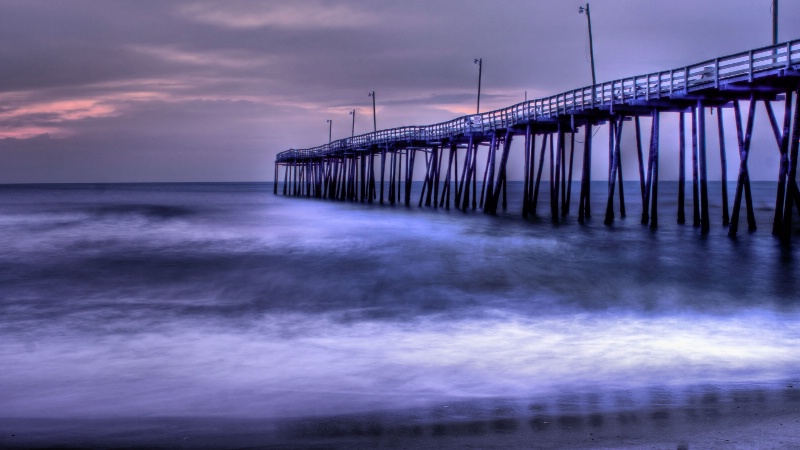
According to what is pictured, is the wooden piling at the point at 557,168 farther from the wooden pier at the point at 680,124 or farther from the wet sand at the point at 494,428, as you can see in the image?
the wet sand at the point at 494,428

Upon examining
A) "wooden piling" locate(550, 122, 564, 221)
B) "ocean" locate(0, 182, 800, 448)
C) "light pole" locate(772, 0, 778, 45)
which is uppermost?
"light pole" locate(772, 0, 778, 45)

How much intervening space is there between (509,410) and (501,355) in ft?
7.01

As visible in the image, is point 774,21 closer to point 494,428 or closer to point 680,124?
Answer: point 680,124

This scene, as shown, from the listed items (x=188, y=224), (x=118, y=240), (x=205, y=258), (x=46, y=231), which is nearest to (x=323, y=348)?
(x=205, y=258)

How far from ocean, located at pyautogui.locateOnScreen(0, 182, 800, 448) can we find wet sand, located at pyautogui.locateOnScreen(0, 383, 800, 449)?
0.03m

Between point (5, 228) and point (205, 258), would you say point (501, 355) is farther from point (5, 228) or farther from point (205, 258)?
point (5, 228)

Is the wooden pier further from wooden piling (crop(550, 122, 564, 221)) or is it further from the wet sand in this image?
the wet sand

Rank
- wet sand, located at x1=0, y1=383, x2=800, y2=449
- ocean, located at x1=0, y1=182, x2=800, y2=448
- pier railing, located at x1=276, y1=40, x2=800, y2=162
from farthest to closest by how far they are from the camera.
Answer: pier railing, located at x1=276, y1=40, x2=800, y2=162, ocean, located at x1=0, y1=182, x2=800, y2=448, wet sand, located at x1=0, y1=383, x2=800, y2=449

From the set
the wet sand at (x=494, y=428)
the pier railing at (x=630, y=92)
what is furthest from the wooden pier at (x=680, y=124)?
the wet sand at (x=494, y=428)

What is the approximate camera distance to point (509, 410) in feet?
17.7

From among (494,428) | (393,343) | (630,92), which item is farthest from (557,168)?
(494,428)

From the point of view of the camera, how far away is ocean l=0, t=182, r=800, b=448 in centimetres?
520

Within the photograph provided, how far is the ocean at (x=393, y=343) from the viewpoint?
17.1ft

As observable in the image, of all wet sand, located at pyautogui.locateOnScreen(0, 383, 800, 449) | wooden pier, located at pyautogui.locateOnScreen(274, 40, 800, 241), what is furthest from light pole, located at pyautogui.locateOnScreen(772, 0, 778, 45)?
wet sand, located at pyautogui.locateOnScreen(0, 383, 800, 449)
